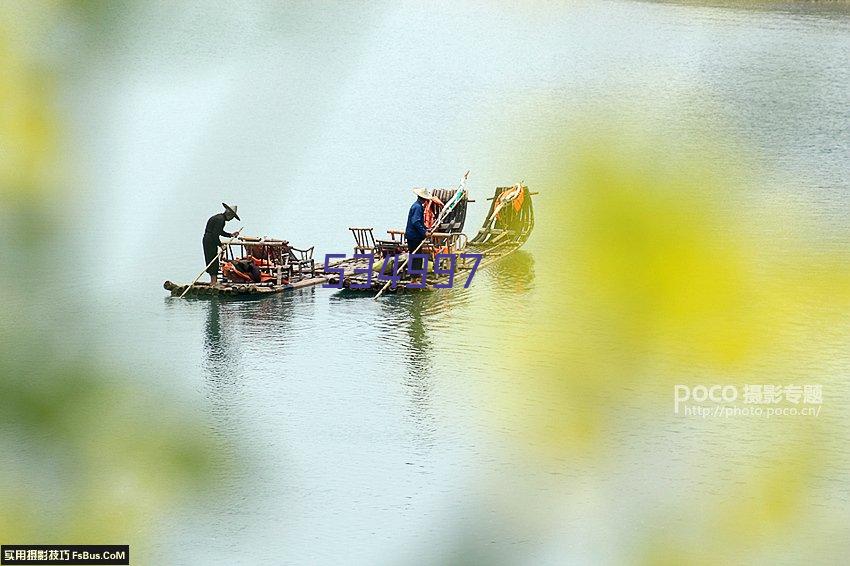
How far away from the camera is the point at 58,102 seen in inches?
75.3

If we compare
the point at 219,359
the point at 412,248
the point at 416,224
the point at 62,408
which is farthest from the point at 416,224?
the point at 62,408

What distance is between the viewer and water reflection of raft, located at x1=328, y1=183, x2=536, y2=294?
49.5 feet

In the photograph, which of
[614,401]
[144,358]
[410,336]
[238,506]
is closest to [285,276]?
[410,336]

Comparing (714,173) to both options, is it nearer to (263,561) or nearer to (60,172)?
(60,172)

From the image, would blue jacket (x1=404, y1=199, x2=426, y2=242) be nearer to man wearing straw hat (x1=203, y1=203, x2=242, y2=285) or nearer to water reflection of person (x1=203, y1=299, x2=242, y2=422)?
man wearing straw hat (x1=203, y1=203, x2=242, y2=285)

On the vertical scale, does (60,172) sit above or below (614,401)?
above

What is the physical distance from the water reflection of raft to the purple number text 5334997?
19 mm

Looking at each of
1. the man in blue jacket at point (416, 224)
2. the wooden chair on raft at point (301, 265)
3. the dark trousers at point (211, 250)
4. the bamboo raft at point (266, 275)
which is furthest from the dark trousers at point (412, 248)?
the dark trousers at point (211, 250)

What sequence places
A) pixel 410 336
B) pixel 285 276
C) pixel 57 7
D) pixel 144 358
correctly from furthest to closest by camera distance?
pixel 285 276, pixel 410 336, pixel 144 358, pixel 57 7

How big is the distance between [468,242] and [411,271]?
9.14 ft

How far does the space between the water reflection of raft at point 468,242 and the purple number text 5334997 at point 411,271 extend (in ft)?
0.06

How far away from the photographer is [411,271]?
1500 centimetres

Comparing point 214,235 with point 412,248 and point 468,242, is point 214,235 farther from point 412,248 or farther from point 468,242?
point 468,242

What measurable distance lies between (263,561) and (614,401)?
5.14 m
